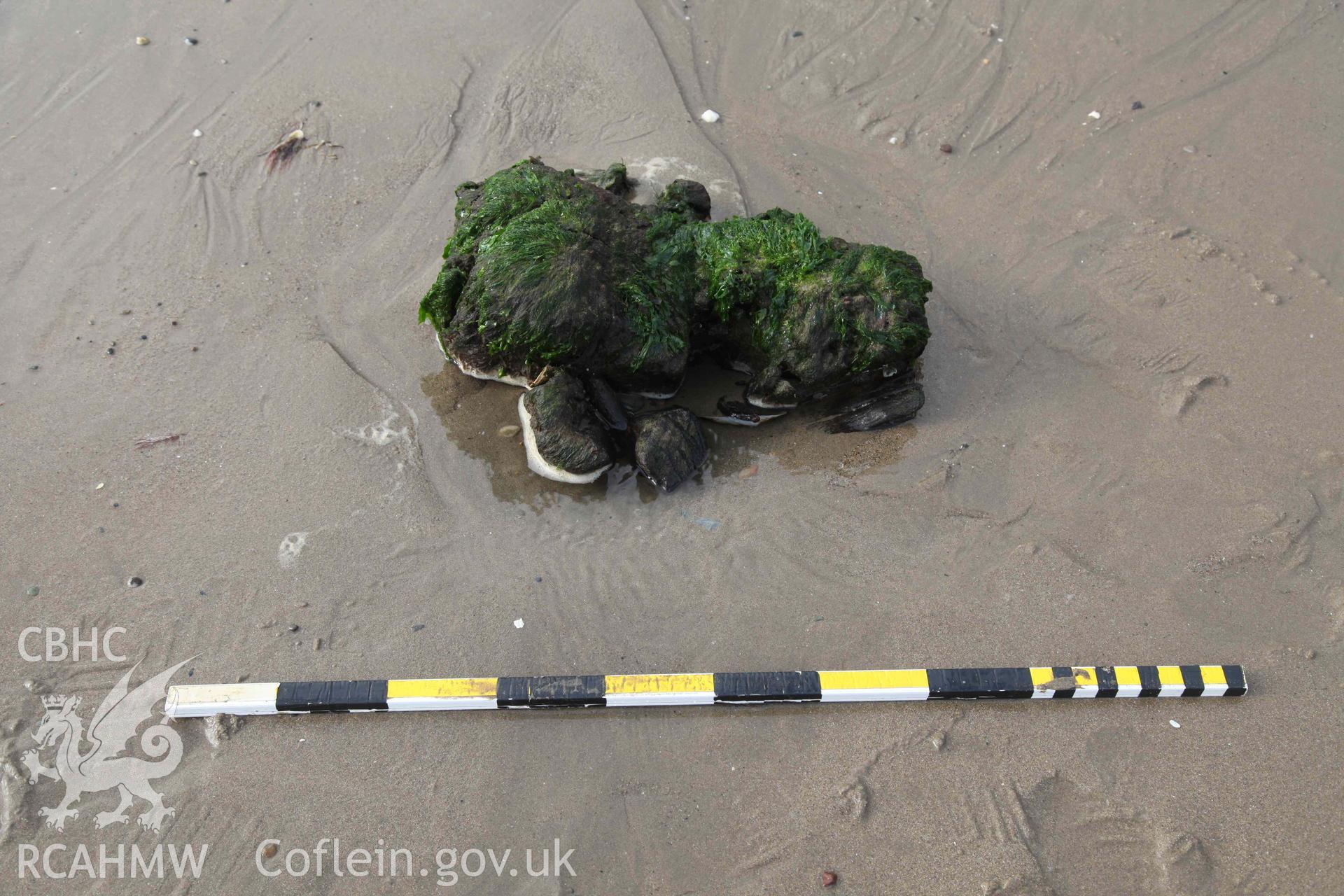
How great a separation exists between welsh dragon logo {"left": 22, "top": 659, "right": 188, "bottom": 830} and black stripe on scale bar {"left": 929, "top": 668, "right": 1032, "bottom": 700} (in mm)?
3381

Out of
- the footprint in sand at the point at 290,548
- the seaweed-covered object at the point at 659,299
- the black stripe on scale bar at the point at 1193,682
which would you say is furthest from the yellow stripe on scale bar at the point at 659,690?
the black stripe on scale bar at the point at 1193,682

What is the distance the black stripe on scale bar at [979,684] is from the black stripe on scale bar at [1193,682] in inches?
29.1

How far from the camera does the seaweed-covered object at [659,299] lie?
4926 mm

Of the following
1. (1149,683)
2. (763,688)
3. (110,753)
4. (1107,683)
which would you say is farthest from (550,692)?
(1149,683)

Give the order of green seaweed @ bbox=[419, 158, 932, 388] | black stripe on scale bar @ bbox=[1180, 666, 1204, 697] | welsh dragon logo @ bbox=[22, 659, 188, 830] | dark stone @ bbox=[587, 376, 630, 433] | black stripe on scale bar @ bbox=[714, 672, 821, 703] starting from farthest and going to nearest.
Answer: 1. dark stone @ bbox=[587, 376, 630, 433]
2. green seaweed @ bbox=[419, 158, 932, 388]
3. black stripe on scale bar @ bbox=[1180, 666, 1204, 697]
4. black stripe on scale bar @ bbox=[714, 672, 821, 703]
5. welsh dragon logo @ bbox=[22, 659, 188, 830]

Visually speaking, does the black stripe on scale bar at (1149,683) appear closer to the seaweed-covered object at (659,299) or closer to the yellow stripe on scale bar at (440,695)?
the seaweed-covered object at (659,299)

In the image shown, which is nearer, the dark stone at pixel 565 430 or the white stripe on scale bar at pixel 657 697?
the white stripe on scale bar at pixel 657 697

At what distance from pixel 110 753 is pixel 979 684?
385 cm

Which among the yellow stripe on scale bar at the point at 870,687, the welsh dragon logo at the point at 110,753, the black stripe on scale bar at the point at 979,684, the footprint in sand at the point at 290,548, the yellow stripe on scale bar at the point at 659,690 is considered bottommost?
the welsh dragon logo at the point at 110,753

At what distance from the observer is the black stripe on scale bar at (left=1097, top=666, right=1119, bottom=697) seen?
427 centimetres

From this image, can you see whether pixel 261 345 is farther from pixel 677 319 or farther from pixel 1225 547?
pixel 1225 547

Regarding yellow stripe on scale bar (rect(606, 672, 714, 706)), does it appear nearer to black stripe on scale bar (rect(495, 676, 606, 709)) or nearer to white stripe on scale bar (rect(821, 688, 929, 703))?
black stripe on scale bar (rect(495, 676, 606, 709))

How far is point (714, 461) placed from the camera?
16.6 feet

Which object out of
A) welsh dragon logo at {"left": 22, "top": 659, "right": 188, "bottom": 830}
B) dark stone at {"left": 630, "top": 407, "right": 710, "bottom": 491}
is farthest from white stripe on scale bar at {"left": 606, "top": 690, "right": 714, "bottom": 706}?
welsh dragon logo at {"left": 22, "top": 659, "right": 188, "bottom": 830}
